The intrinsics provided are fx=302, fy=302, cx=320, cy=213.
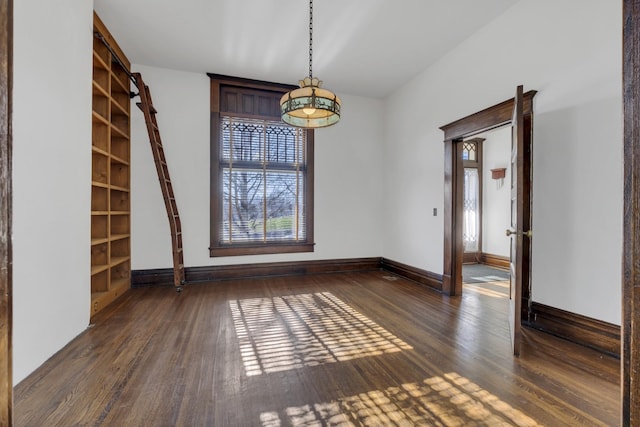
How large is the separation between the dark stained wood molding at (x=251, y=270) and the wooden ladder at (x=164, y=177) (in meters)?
0.22

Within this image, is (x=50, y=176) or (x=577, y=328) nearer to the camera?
(x=50, y=176)

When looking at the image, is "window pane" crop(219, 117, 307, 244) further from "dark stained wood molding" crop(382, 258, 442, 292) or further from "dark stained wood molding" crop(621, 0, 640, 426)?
"dark stained wood molding" crop(621, 0, 640, 426)

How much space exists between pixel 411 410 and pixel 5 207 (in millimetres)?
1869

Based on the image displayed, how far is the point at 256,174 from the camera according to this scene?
15.7ft

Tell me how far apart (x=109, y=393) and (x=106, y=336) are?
0.96 m

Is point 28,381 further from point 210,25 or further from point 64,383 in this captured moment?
point 210,25

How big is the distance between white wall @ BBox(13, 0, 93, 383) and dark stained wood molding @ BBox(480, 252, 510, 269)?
6.38 metres

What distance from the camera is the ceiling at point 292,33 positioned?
3.02m

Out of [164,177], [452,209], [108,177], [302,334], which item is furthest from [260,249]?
[452,209]

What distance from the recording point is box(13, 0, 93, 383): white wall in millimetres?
1866

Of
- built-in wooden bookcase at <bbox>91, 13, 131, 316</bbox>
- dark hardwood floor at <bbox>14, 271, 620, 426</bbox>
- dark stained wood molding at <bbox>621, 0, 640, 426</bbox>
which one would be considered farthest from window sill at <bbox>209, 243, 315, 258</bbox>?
dark stained wood molding at <bbox>621, 0, 640, 426</bbox>

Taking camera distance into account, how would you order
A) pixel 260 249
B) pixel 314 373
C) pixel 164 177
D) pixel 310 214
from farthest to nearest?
1. pixel 310 214
2. pixel 260 249
3. pixel 164 177
4. pixel 314 373

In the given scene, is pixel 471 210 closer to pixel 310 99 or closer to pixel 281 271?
pixel 281 271

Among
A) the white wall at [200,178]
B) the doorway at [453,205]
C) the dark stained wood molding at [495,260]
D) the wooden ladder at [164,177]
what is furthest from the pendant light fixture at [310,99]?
the dark stained wood molding at [495,260]
